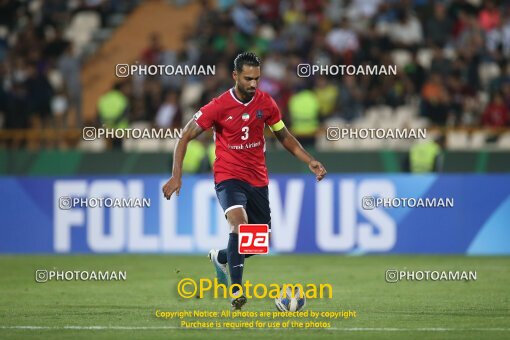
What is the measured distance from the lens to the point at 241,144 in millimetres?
11281

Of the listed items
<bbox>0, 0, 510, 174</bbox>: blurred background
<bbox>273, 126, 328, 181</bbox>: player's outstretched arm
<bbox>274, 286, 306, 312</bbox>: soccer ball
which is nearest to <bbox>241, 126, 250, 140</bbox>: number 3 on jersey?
<bbox>273, 126, 328, 181</bbox>: player's outstretched arm

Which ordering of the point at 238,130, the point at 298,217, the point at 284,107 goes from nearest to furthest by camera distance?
the point at 238,130 < the point at 298,217 < the point at 284,107

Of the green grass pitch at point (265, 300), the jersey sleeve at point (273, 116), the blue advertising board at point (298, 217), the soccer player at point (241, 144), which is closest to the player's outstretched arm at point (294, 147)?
the soccer player at point (241, 144)

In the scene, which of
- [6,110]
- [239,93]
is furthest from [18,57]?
[239,93]

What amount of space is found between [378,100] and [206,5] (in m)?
5.11

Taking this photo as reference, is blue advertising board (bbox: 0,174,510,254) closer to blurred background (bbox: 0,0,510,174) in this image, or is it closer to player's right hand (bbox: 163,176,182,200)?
blurred background (bbox: 0,0,510,174)

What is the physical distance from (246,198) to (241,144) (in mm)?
521

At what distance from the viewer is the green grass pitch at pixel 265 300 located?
9.82 metres

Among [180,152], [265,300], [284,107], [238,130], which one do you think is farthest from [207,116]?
[284,107]

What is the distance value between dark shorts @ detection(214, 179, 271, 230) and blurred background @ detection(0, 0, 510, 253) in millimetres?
6903

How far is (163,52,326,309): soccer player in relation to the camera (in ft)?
36.1

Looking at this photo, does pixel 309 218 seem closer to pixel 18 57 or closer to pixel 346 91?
pixel 346 91

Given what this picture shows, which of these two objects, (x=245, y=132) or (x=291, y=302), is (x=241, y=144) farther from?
(x=291, y=302)

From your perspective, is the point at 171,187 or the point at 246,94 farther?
the point at 246,94
